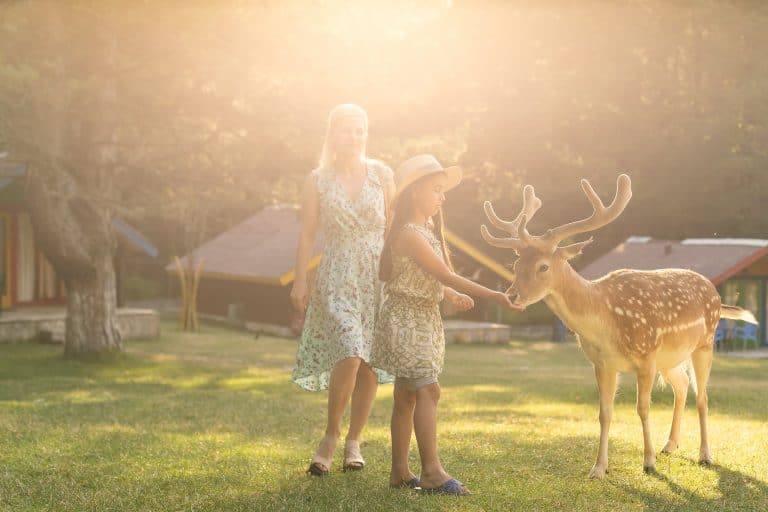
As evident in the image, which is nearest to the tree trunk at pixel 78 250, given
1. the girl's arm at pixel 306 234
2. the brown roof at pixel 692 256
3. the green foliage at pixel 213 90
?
the green foliage at pixel 213 90

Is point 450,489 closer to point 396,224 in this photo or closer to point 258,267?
point 396,224

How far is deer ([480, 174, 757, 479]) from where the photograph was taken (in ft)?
19.6

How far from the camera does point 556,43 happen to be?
36.6 meters

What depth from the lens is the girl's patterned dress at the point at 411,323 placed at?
563cm

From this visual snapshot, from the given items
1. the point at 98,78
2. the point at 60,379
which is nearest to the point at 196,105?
the point at 98,78

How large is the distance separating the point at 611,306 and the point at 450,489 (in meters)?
1.58

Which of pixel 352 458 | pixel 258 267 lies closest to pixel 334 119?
pixel 352 458

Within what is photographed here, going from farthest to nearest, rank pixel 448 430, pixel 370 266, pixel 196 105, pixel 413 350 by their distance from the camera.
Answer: pixel 196 105 < pixel 448 430 < pixel 370 266 < pixel 413 350

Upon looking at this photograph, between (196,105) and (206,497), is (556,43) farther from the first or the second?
(206,497)

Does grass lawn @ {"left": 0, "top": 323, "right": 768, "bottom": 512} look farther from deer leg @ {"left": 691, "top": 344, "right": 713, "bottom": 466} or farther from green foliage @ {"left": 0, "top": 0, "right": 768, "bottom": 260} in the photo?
green foliage @ {"left": 0, "top": 0, "right": 768, "bottom": 260}

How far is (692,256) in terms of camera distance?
28.4 meters

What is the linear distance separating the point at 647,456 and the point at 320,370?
6.82ft

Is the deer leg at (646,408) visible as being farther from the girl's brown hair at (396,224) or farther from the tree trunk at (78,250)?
the tree trunk at (78,250)

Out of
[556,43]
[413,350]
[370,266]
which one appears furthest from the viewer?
[556,43]
